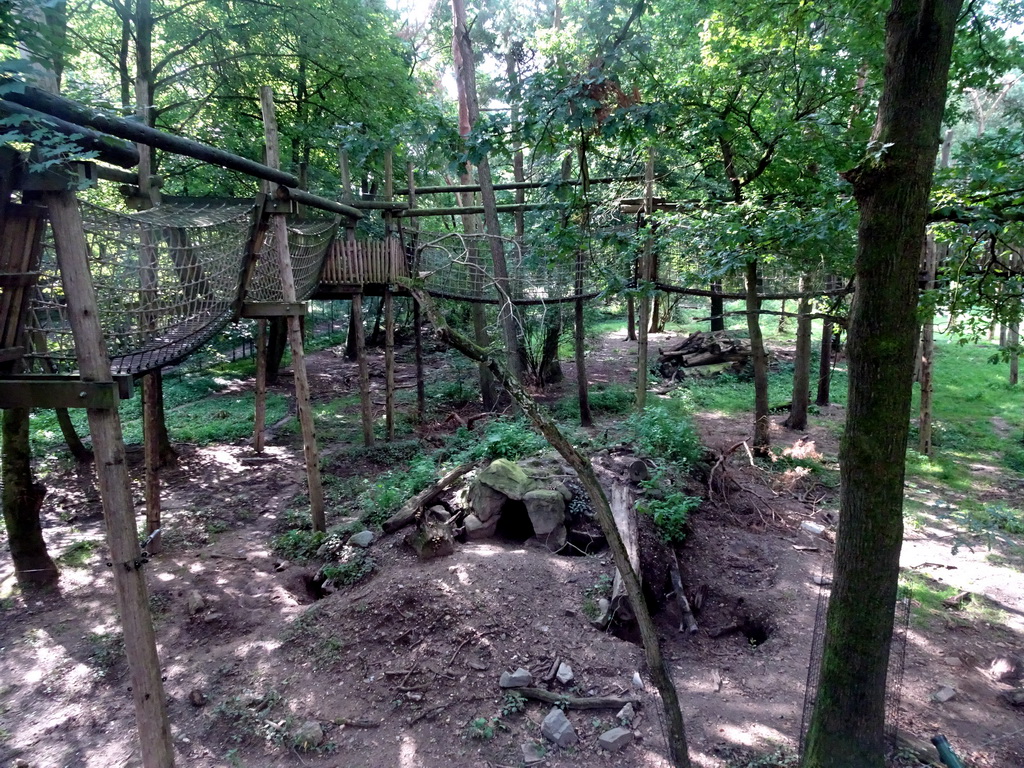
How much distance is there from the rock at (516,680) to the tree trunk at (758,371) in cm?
554

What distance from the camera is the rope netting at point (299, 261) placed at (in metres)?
5.90

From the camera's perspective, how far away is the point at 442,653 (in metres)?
4.00

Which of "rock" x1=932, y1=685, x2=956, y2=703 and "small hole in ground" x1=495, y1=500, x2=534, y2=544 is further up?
"small hole in ground" x1=495, y1=500, x2=534, y2=544

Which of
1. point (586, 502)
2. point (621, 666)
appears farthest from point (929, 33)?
point (586, 502)

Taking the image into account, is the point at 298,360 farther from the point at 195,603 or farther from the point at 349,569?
the point at 195,603

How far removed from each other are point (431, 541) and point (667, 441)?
3367 millimetres

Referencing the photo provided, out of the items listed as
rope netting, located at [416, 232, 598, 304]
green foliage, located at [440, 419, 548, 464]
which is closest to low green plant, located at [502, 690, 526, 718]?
green foliage, located at [440, 419, 548, 464]

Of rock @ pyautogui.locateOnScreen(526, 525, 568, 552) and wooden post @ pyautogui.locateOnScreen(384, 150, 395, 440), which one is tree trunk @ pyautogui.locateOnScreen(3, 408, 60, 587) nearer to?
rock @ pyautogui.locateOnScreen(526, 525, 568, 552)

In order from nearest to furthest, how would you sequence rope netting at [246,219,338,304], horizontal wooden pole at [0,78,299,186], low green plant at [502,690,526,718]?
horizontal wooden pole at [0,78,299,186]
low green plant at [502,690,526,718]
rope netting at [246,219,338,304]

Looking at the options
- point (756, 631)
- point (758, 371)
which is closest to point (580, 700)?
point (756, 631)

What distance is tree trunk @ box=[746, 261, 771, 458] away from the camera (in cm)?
760

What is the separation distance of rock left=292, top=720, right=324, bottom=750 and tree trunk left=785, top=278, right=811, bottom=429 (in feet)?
26.8

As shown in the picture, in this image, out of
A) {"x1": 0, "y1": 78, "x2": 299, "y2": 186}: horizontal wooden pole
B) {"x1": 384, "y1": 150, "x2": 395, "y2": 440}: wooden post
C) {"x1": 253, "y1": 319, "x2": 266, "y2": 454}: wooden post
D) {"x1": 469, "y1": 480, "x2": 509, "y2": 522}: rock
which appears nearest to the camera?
{"x1": 0, "y1": 78, "x2": 299, "y2": 186}: horizontal wooden pole

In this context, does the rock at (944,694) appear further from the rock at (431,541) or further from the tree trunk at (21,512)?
the tree trunk at (21,512)
